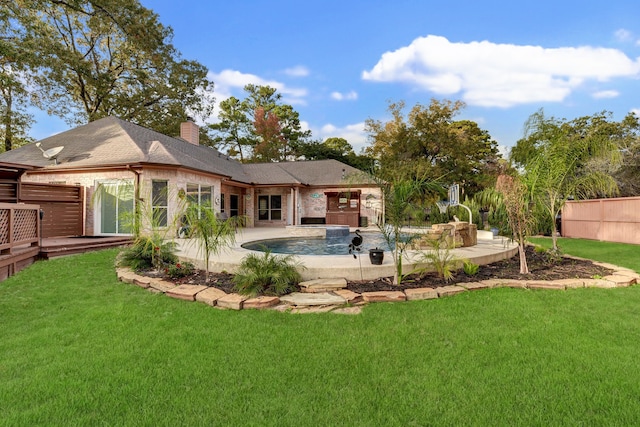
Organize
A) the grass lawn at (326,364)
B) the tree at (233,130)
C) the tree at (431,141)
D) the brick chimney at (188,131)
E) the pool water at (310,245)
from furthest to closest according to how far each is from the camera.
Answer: the tree at (233,130) → the tree at (431,141) → the brick chimney at (188,131) → the pool water at (310,245) → the grass lawn at (326,364)

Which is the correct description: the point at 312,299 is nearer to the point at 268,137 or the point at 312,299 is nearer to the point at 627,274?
the point at 627,274

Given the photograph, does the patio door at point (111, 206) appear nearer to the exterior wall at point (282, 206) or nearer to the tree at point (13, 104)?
the exterior wall at point (282, 206)

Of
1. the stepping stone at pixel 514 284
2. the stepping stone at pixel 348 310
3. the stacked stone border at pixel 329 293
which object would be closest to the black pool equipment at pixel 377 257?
the stacked stone border at pixel 329 293

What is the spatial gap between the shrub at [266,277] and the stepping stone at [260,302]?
252 millimetres

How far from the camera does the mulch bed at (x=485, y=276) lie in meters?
5.13

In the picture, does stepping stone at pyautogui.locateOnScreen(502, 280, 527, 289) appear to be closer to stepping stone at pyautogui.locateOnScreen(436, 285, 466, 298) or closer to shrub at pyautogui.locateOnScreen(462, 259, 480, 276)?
shrub at pyautogui.locateOnScreen(462, 259, 480, 276)

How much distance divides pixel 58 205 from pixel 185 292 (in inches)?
398

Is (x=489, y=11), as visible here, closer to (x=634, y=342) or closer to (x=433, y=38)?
(x=433, y=38)

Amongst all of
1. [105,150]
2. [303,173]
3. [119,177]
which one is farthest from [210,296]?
[303,173]

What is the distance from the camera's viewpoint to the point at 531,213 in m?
6.17

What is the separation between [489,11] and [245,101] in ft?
101

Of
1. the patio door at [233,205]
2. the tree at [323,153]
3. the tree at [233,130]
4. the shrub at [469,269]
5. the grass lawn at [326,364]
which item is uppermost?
the tree at [233,130]

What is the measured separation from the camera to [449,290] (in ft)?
15.8

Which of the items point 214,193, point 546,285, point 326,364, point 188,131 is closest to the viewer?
point 326,364
